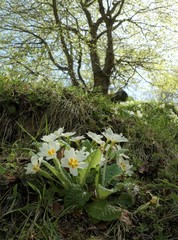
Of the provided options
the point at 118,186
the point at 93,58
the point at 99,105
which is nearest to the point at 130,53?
the point at 93,58

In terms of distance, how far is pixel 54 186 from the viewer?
6.64 ft

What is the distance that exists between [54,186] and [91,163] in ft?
0.81

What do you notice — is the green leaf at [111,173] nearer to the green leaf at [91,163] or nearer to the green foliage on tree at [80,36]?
the green leaf at [91,163]

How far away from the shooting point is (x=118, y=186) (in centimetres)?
203

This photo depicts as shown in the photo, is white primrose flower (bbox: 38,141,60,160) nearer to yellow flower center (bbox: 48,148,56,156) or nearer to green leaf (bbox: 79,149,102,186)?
yellow flower center (bbox: 48,148,56,156)

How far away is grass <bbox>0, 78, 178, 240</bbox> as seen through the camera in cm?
191

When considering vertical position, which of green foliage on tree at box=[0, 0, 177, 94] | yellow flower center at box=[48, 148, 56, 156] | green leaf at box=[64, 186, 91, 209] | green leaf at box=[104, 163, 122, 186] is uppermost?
green foliage on tree at box=[0, 0, 177, 94]

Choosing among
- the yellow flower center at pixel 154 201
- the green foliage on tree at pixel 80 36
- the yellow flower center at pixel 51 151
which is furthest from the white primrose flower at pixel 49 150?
the green foliage on tree at pixel 80 36

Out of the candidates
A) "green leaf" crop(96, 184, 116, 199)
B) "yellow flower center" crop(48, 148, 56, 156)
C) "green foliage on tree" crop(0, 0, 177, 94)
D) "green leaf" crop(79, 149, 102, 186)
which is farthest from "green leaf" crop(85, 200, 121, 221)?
"green foliage on tree" crop(0, 0, 177, 94)

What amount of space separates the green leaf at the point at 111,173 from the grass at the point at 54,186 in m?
0.15

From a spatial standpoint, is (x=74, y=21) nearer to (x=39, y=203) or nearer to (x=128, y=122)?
(x=128, y=122)

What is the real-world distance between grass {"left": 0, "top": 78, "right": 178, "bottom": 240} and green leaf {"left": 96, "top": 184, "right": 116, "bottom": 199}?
0.14 metres

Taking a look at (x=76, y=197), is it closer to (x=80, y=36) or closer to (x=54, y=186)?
(x=54, y=186)

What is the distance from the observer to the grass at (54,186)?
1908 millimetres
